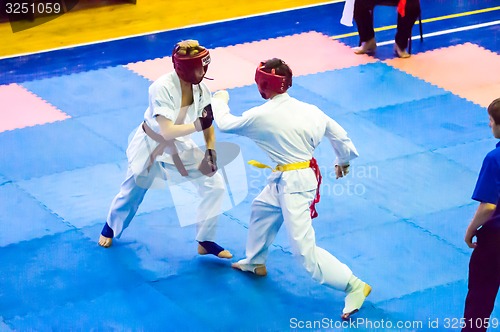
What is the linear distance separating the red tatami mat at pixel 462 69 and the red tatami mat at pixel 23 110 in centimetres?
408

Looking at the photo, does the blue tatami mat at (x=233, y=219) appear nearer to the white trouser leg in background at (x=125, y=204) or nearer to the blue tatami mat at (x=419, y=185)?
the blue tatami mat at (x=419, y=185)

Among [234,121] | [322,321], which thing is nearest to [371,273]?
[322,321]

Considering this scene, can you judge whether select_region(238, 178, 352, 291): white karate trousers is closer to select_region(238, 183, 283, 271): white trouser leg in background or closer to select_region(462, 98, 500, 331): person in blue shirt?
select_region(238, 183, 283, 271): white trouser leg in background

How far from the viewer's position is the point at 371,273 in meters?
6.78

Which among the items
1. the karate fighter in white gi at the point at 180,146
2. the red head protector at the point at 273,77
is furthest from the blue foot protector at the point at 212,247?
the red head protector at the point at 273,77

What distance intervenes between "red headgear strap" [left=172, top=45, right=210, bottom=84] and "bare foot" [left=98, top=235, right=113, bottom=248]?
1.56m

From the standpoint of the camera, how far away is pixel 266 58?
428 inches

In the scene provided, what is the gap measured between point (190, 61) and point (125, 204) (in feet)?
4.21

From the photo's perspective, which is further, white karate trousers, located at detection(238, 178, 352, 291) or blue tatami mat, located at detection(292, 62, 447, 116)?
blue tatami mat, located at detection(292, 62, 447, 116)

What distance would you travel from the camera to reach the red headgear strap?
20.5 feet

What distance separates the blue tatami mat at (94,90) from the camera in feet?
31.9

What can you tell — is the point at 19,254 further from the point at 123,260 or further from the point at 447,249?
the point at 447,249

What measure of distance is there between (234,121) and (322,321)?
1.51 meters

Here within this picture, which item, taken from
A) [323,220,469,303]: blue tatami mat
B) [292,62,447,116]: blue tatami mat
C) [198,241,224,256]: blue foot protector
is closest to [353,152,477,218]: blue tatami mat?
[323,220,469,303]: blue tatami mat
